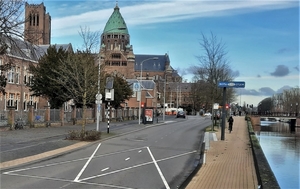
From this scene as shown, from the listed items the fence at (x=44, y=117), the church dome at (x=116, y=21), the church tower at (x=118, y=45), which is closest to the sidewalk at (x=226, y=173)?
the fence at (x=44, y=117)

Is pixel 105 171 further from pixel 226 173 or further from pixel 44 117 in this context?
pixel 44 117

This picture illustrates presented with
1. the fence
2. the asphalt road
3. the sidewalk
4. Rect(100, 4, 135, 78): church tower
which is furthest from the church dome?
the sidewalk

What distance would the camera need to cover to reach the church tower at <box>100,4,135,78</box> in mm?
136875

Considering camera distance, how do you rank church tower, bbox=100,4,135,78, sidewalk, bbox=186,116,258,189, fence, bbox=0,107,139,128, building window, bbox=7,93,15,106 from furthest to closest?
church tower, bbox=100,4,135,78 < building window, bbox=7,93,15,106 < fence, bbox=0,107,139,128 < sidewalk, bbox=186,116,258,189

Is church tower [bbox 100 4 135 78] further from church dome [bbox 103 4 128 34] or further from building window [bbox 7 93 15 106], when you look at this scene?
building window [bbox 7 93 15 106]

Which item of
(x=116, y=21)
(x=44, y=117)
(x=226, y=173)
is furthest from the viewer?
(x=116, y=21)

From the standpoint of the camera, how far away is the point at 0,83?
21.3 meters

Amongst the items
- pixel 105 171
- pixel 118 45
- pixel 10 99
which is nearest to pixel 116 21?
pixel 118 45


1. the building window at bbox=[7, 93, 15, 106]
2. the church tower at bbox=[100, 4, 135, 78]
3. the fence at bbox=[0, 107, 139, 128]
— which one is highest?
the church tower at bbox=[100, 4, 135, 78]

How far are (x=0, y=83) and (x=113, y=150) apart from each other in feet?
24.7

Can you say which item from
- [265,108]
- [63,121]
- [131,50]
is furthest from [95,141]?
[265,108]

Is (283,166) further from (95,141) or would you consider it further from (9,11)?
(9,11)

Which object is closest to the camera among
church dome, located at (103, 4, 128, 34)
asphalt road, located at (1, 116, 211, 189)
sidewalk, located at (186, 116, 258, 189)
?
asphalt road, located at (1, 116, 211, 189)

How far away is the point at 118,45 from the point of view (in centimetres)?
14388
